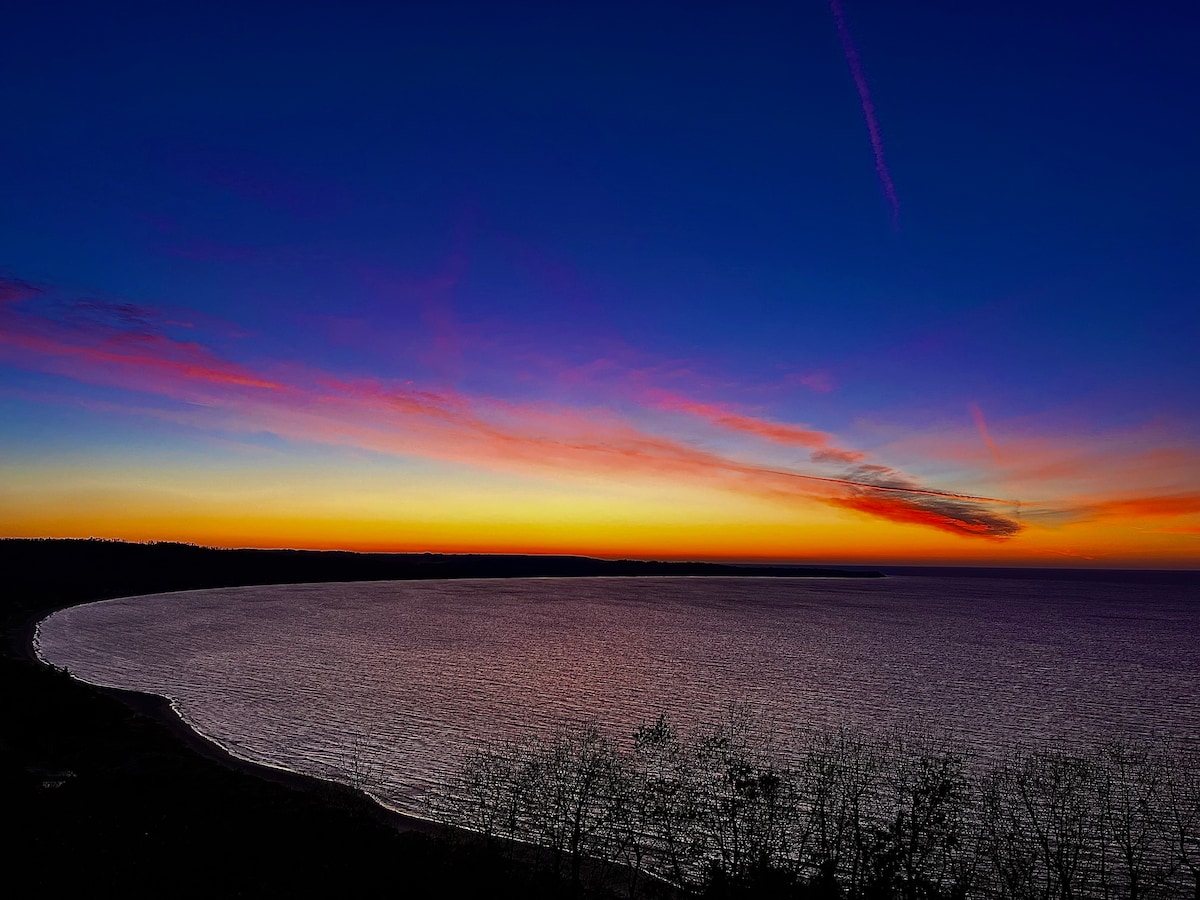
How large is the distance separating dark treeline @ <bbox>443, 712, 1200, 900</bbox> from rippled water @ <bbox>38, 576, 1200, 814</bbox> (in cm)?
628

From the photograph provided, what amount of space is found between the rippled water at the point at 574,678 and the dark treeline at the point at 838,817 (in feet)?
20.6

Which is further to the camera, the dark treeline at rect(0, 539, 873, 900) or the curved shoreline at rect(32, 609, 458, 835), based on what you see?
the curved shoreline at rect(32, 609, 458, 835)

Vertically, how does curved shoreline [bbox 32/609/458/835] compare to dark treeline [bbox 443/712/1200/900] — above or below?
below

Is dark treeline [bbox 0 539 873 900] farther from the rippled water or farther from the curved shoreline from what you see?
the rippled water

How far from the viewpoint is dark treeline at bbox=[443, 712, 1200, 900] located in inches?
1206

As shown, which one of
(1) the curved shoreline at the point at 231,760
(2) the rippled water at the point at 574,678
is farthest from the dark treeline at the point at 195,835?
(2) the rippled water at the point at 574,678

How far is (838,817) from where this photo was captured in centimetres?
3816

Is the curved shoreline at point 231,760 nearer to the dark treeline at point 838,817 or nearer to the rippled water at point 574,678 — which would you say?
the rippled water at point 574,678

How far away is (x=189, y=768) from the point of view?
44.9m

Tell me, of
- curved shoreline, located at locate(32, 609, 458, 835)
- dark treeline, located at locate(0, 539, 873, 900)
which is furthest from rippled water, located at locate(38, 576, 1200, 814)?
dark treeline, located at locate(0, 539, 873, 900)

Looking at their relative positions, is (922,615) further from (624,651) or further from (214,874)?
(214,874)

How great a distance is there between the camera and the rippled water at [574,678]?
59.2m

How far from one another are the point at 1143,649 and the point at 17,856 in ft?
504

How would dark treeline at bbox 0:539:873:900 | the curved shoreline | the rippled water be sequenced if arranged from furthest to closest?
the rippled water < the curved shoreline < dark treeline at bbox 0:539:873:900
